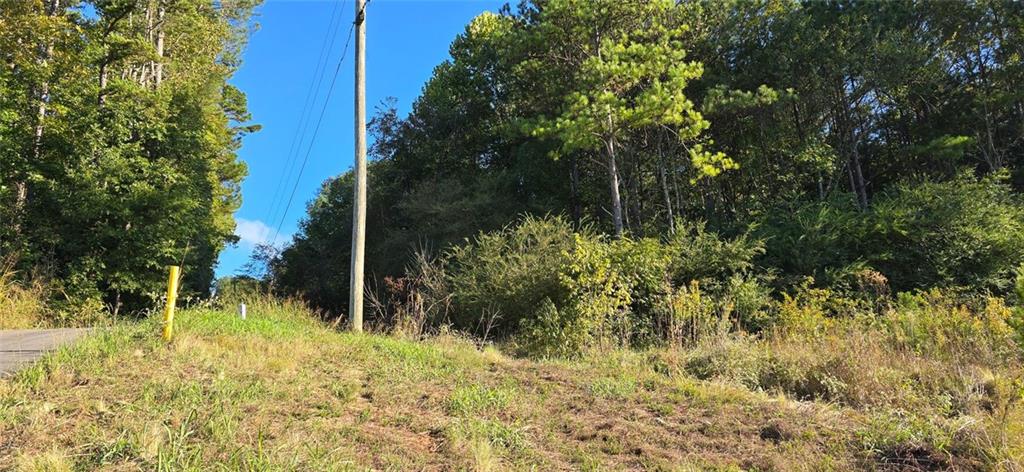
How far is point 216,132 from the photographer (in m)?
22.7

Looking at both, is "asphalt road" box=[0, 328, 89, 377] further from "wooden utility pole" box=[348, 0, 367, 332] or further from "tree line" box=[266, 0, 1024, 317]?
"tree line" box=[266, 0, 1024, 317]

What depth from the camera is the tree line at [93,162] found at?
48.1 feet

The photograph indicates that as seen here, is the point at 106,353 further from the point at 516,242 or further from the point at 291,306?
the point at 516,242

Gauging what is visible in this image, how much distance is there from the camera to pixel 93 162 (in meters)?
15.9

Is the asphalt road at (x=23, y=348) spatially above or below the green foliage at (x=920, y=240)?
below

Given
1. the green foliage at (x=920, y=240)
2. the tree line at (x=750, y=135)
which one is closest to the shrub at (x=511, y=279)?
the tree line at (x=750, y=135)

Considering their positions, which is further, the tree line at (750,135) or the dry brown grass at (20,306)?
the tree line at (750,135)

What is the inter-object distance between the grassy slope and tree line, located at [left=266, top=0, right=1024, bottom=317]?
30.3 ft

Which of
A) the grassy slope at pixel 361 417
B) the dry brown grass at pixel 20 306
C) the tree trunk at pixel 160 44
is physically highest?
the tree trunk at pixel 160 44

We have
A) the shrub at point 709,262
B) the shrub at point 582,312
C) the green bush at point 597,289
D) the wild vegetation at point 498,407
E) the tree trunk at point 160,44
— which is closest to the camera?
the wild vegetation at point 498,407

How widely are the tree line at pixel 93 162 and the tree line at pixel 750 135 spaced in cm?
862

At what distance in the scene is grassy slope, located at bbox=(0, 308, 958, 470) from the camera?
355 centimetres

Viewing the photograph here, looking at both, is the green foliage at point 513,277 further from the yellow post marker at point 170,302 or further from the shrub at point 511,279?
the yellow post marker at point 170,302

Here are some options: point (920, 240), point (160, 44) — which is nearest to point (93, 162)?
point (160, 44)
